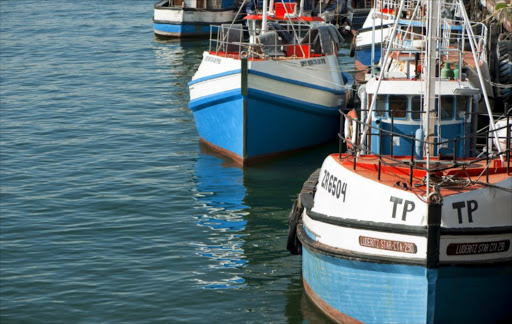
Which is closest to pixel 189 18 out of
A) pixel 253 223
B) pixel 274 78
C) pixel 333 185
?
pixel 274 78

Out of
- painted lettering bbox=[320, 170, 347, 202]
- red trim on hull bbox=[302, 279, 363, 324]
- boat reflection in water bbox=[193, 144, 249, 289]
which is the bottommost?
boat reflection in water bbox=[193, 144, 249, 289]

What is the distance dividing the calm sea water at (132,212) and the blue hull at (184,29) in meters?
9.23

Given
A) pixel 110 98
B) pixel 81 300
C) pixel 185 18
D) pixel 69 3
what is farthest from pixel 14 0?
pixel 81 300

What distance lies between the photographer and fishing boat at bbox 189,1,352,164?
25969 mm

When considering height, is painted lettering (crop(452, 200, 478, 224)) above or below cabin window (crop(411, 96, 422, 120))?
below

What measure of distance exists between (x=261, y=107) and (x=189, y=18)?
26098 mm

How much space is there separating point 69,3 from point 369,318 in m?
55.1

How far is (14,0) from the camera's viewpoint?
6812cm

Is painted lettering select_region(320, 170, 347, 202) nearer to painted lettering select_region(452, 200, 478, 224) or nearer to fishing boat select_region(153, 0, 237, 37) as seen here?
painted lettering select_region(452, 200, 478, 224)

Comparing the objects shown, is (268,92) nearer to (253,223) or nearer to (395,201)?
(253,223)

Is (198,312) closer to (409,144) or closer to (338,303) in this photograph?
(338,303)

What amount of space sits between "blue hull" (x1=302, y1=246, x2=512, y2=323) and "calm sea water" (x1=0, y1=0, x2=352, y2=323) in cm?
196

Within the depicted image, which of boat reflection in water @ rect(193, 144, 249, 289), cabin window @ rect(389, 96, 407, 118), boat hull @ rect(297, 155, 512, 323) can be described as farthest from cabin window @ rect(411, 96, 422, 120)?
boat reflection in water @ rect(193, 144, 249, 289)

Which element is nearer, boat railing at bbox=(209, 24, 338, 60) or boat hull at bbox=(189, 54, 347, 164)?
boat hull at bbox=(189, 54, 347, 164)
